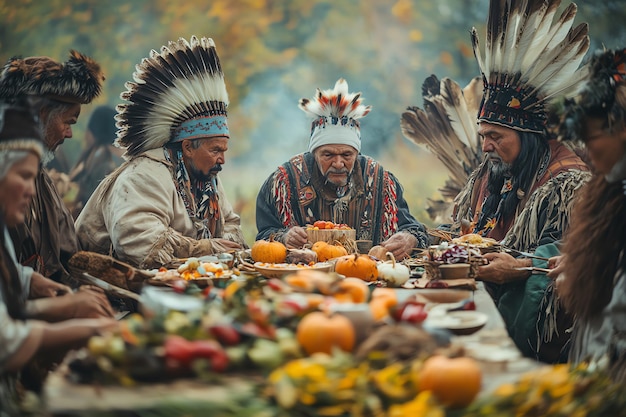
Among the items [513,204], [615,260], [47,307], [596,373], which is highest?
[513,204]

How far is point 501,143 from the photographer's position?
4.86 metres

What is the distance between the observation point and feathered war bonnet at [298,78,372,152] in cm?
520

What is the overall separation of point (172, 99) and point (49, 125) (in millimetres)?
930

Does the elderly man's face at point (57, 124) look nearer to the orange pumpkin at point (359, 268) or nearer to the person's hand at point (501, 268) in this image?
the orange pumpkin at point (359, 268)

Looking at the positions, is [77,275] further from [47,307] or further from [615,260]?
[615,260]

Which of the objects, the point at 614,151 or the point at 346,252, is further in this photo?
the point at 346,252

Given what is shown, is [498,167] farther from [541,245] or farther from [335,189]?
[335,189]

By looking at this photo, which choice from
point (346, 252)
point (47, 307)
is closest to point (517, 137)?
point (346, 252)

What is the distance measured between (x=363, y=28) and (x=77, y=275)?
665cm

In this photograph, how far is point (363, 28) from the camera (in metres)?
9.13

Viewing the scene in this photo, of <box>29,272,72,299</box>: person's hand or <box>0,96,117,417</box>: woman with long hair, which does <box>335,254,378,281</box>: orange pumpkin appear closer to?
<box>29,272,72,299</box>: person's hand

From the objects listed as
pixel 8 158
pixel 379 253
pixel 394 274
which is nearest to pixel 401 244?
pixel 379 253

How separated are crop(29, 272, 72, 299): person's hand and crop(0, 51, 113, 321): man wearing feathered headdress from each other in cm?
24

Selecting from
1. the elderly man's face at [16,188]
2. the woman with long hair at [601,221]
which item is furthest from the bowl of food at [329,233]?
the elderly man's face at [16,188]
